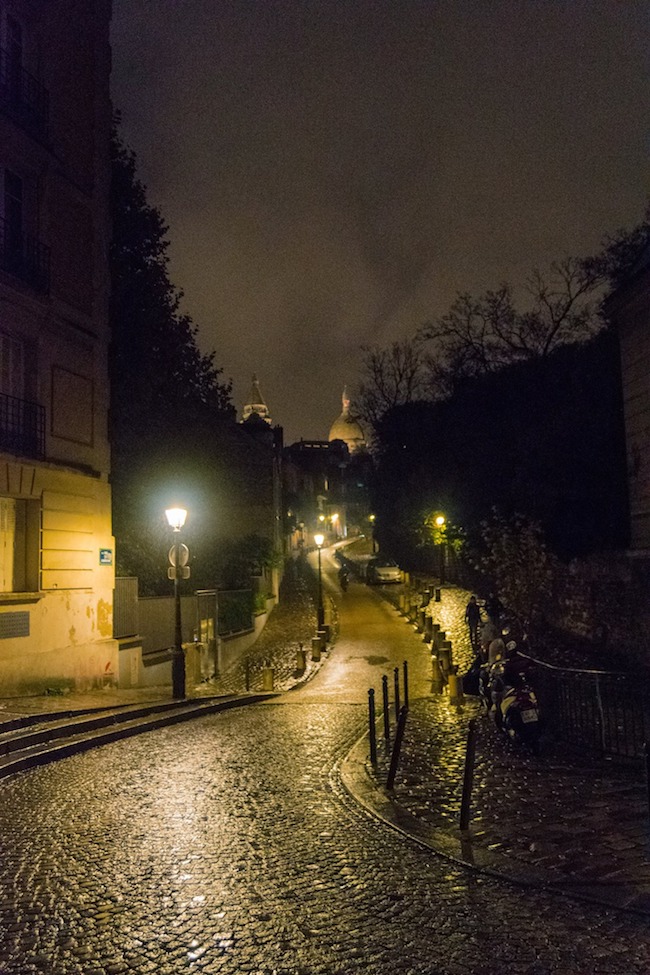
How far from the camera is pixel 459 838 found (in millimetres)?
7137

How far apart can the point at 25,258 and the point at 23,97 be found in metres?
3.53

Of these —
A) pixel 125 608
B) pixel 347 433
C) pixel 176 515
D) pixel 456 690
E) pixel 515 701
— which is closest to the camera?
pixel 515 701

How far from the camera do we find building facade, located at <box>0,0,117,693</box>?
15.6 meters

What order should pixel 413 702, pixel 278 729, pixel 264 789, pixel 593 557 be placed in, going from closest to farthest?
pixel 264 789 < pixel 278 729 < pixel 413 702 < pixel 593 557

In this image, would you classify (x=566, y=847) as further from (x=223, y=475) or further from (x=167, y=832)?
(x=223, y=475)

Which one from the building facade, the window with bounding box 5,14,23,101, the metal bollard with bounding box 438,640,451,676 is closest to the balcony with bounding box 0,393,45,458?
the building facade

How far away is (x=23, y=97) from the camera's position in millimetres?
16750

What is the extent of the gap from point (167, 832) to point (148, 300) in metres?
20.6

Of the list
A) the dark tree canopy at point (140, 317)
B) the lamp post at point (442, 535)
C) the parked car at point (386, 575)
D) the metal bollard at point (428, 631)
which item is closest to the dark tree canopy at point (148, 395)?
→ the dark tree canopy at point (140, 317)

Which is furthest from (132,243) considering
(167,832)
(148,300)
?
(167,832)

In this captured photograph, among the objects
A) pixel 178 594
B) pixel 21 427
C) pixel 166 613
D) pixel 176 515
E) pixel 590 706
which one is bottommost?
pixel 590 706

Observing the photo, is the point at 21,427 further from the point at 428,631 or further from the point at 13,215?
the point at 428,631

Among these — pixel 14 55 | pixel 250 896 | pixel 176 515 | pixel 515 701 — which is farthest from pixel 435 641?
pixel 14 55

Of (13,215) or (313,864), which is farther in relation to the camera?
(13,215)
